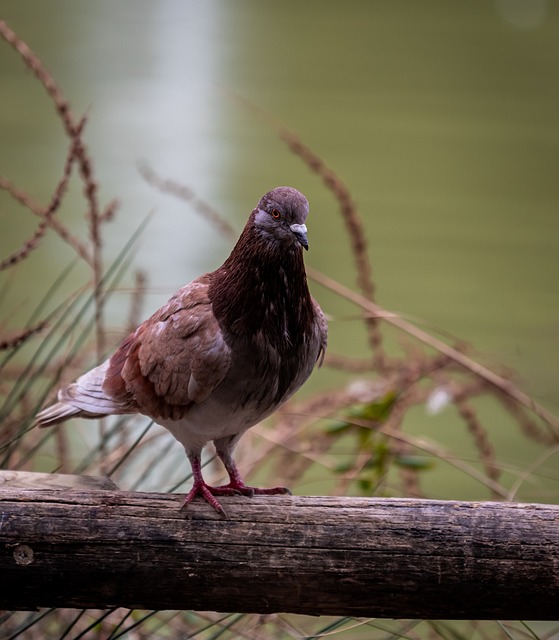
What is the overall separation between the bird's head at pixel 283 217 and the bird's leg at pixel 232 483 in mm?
483

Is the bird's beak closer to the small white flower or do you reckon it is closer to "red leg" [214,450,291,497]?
"red leg" [214,450,291,497]

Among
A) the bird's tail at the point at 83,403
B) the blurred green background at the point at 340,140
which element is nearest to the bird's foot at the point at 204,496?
the bird's tail at the point at 83,403

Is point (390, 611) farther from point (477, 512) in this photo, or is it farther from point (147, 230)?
point (147, 230)

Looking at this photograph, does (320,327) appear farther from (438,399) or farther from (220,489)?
(438,399)

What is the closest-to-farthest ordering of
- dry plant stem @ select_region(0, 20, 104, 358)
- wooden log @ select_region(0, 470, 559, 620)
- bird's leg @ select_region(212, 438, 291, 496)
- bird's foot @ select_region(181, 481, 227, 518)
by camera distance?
1. wooden log @ select_region(0, 470, 559, 620)
2. bird's foot @ select_region(181, 481, 227, 518)
3. bird's leg @ select_region(212, 438, 291, 496)
4. dry plant stem @ select_region(0, 20, 104, 358)

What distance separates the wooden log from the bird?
18 centimetres

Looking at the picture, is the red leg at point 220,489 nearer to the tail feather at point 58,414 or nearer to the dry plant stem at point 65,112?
the tail feather at point 58,414

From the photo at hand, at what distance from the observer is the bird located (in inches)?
74.2

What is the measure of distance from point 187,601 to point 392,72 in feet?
30.6

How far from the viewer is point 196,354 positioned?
1890 millimetres

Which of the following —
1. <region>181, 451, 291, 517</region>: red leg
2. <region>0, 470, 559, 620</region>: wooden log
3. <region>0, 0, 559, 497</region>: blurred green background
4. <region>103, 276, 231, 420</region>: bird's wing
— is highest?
<region>0, 0, 559, 497</region>: blurred green background

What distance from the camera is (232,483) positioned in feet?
6.86

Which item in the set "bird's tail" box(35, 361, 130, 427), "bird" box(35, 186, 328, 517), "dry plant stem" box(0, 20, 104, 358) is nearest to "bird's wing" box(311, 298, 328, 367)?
"bird" box(35, 186, 328, 517)

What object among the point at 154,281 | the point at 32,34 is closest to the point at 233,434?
the point at 154,281
